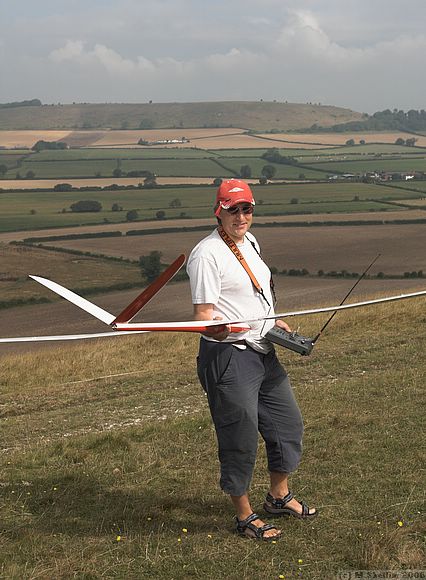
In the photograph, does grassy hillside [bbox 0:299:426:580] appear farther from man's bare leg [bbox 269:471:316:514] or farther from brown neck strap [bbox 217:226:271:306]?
brown neck strap [bbox 217:226:271:306]

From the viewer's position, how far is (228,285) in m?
5.34

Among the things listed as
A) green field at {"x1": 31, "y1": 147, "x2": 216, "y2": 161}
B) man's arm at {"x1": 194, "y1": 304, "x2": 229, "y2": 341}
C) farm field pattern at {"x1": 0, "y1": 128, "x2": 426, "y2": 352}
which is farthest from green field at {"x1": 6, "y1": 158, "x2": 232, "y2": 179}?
man's arm at {"x1": 194, "y1": 304, "x2": 229, "y2": 341}

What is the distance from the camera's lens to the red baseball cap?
5383 millimetres

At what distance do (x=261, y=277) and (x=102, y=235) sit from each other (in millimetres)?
58595

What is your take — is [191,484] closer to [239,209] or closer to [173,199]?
[239,209]

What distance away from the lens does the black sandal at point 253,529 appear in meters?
5.53

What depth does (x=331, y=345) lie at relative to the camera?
45.6 ft

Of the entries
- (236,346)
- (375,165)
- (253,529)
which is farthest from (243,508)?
(375,165)

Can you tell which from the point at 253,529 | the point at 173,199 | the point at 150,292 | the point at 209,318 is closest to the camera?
the point at 150,292

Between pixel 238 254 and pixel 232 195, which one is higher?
pixel 232 195

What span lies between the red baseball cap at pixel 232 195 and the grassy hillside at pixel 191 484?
224cm

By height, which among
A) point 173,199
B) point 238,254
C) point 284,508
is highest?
point 238,254

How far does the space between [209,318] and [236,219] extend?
687 mm

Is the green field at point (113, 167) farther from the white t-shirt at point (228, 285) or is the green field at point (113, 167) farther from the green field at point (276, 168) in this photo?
the white t-shirt at point (228, 285)
